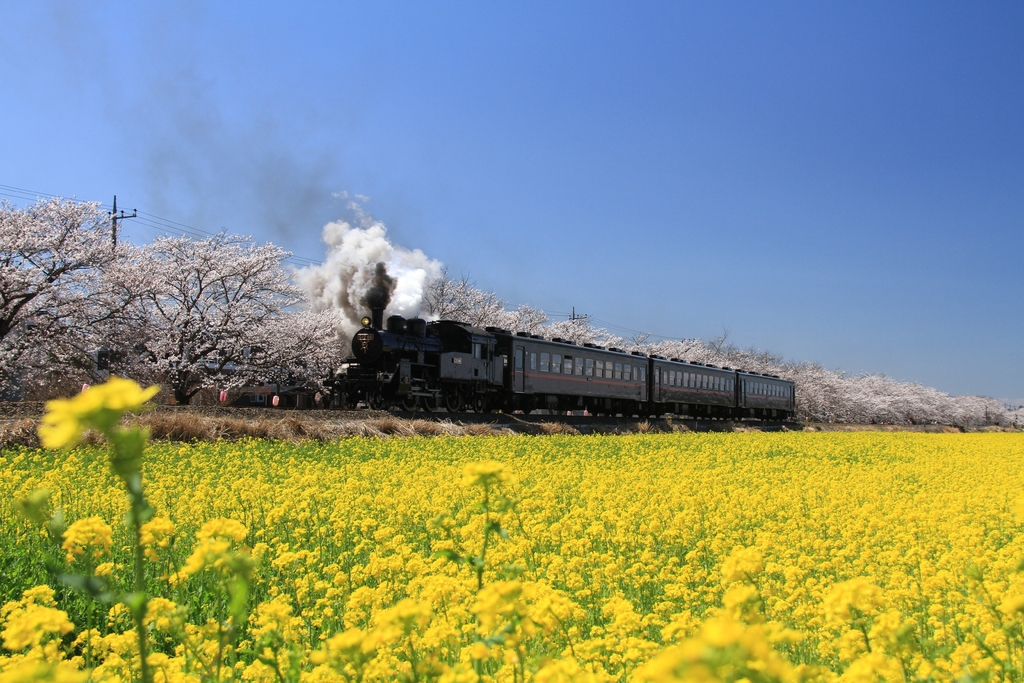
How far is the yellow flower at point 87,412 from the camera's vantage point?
1.30m

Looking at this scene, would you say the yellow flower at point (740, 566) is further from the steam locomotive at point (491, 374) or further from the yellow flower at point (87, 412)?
the steam locomotive at point (491, 374)

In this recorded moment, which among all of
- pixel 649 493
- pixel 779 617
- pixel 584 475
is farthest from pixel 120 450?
pixel 584 475

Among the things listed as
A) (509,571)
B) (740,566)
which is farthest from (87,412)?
(740,566)

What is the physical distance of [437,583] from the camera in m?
2.71

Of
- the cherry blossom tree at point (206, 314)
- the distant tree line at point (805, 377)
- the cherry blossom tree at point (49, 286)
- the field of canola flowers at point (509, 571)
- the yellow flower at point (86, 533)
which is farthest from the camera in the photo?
the distant tree line at point (805, 377)

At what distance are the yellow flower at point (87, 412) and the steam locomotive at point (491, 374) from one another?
1958 cm

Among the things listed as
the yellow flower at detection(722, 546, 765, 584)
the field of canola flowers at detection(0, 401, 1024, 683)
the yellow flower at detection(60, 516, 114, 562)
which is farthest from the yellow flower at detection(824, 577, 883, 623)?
the yellow flower at detection(60, 516, 114, 562)

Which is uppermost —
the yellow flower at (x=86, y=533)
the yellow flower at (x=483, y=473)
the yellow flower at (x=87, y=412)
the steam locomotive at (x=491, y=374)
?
the steam locomotive at (x=491, y=374)

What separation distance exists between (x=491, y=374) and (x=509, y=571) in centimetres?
2210

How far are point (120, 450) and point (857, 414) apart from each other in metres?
82.4

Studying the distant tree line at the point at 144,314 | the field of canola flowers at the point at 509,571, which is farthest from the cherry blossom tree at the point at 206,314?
the field of canola flowers at the point at 509,571

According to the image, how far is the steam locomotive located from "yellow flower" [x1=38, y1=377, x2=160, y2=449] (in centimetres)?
1958

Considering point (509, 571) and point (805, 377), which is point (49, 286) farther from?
point (805, 377)

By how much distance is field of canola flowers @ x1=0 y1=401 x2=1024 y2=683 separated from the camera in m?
1.99
